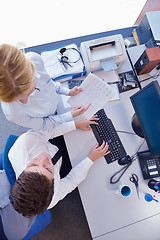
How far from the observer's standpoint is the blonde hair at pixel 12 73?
30.1 inches

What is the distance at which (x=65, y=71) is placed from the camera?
52.8 inches

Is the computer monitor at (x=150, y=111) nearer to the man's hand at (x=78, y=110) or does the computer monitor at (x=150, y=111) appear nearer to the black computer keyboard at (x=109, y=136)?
the black computer keyboard at (x=109, y=136)

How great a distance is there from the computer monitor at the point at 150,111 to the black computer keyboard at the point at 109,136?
0.69 feet

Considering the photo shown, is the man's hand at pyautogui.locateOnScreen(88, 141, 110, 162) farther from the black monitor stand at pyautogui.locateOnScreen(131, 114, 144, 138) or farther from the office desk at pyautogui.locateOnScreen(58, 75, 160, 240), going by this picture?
the black monitor stand at pyautogui.locateOnScreen(131, 114, 144, 138)

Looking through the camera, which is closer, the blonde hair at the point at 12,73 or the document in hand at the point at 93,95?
the blonde hair at the point at 12,73

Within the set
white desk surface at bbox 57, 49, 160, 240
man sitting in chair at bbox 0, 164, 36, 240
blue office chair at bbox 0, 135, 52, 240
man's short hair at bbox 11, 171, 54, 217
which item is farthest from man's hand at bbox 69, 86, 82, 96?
man sitting in chair at bbox 0, 164, 36, 240

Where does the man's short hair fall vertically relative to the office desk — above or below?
above

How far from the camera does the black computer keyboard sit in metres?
1.21

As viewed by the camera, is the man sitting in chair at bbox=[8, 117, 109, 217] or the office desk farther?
the office desk

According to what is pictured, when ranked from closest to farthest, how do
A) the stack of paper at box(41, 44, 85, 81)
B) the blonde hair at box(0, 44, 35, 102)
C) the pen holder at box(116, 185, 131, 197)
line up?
the blonde hair at box(0, 44, 35, 102)
the pen holder at box(116, 185, 131, 197)
the stack of paper at box(41, 44, 85, 81)

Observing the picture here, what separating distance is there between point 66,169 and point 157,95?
1.15 m

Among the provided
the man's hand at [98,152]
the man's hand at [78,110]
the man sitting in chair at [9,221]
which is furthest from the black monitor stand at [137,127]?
the man sitting in chair at [9,221]

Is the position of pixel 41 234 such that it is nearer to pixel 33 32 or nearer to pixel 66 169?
pixel 66 169

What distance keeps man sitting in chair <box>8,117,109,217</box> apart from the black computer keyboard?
0.04m
